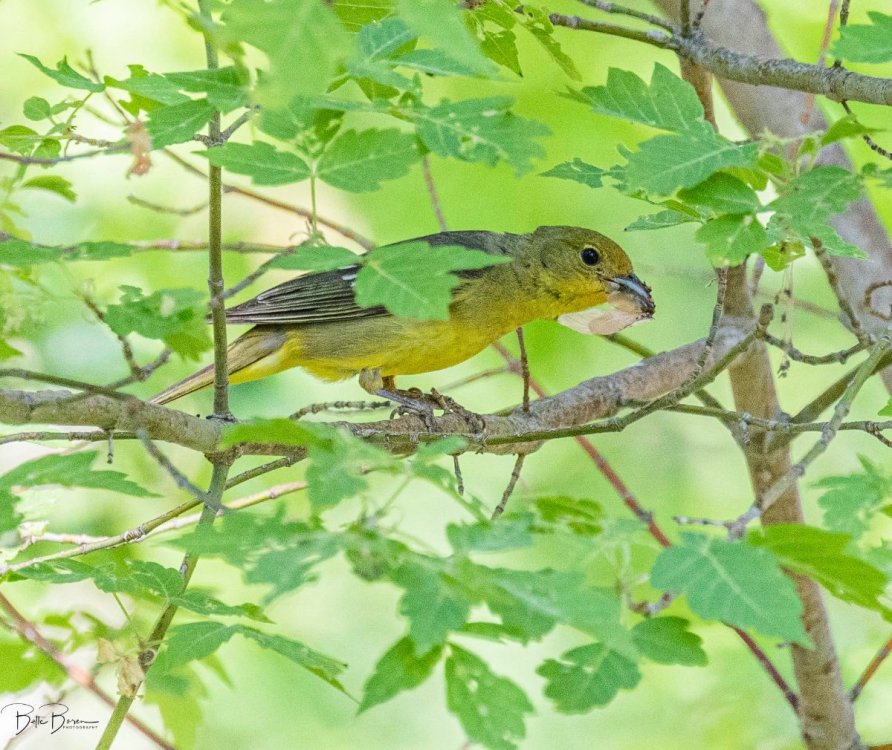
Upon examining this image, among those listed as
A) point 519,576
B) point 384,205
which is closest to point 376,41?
point 519,576

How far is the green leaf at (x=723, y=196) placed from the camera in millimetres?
2723

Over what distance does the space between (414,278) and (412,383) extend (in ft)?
17.6

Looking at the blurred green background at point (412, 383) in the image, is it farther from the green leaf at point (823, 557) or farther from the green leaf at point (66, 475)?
the green leaf at point (823, 557)

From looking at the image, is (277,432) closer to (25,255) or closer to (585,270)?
(25,255)

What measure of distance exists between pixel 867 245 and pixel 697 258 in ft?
11.6

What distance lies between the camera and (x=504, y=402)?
7684mm

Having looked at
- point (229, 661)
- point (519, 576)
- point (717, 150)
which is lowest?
point (519, 576)

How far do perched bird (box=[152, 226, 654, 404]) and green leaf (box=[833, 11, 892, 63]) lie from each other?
2.46m

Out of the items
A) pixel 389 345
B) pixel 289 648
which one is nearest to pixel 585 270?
pixel 389 345

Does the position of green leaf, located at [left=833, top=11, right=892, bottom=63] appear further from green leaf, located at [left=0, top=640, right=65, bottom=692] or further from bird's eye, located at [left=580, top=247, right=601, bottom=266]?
green leaf, located at [left=0, top=640, right=65, bottom=692]

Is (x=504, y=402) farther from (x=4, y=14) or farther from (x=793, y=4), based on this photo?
(x=4, y=14)

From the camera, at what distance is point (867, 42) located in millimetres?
2510

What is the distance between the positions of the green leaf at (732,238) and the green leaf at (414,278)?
27.9 inches

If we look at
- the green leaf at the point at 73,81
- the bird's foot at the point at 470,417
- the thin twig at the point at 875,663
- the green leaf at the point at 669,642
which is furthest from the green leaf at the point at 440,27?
the thin twig at the point at 875,663
